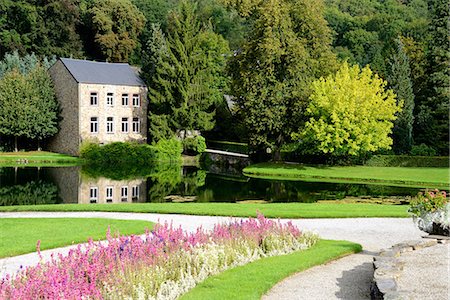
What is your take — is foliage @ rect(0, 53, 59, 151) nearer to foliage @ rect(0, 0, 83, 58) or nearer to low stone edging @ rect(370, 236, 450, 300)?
foliage @ rect(0, 0, 83, 58)

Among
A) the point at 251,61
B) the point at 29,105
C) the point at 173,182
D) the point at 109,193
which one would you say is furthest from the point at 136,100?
the point at 109,193

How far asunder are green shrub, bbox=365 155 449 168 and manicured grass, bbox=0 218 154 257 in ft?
105

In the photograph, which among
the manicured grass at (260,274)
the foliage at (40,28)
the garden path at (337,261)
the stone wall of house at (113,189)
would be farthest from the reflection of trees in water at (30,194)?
the foliage at (40,28)

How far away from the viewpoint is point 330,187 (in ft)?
105

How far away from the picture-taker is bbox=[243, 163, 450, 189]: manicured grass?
113 ft

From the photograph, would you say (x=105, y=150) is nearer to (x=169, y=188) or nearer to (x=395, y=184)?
(x=169, y=188)

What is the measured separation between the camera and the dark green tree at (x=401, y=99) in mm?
46469

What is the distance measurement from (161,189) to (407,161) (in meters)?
22.1

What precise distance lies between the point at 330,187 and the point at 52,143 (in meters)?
30.5

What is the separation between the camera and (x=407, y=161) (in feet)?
143

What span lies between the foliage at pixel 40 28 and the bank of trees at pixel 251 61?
0.39 feet

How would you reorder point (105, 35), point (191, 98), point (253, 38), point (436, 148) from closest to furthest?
point (253, 38)
point (436, 148)
point (191, 98)
point (105, 35)

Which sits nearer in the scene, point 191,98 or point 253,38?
point 253,38

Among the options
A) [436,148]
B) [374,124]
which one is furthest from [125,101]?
[436,148]
